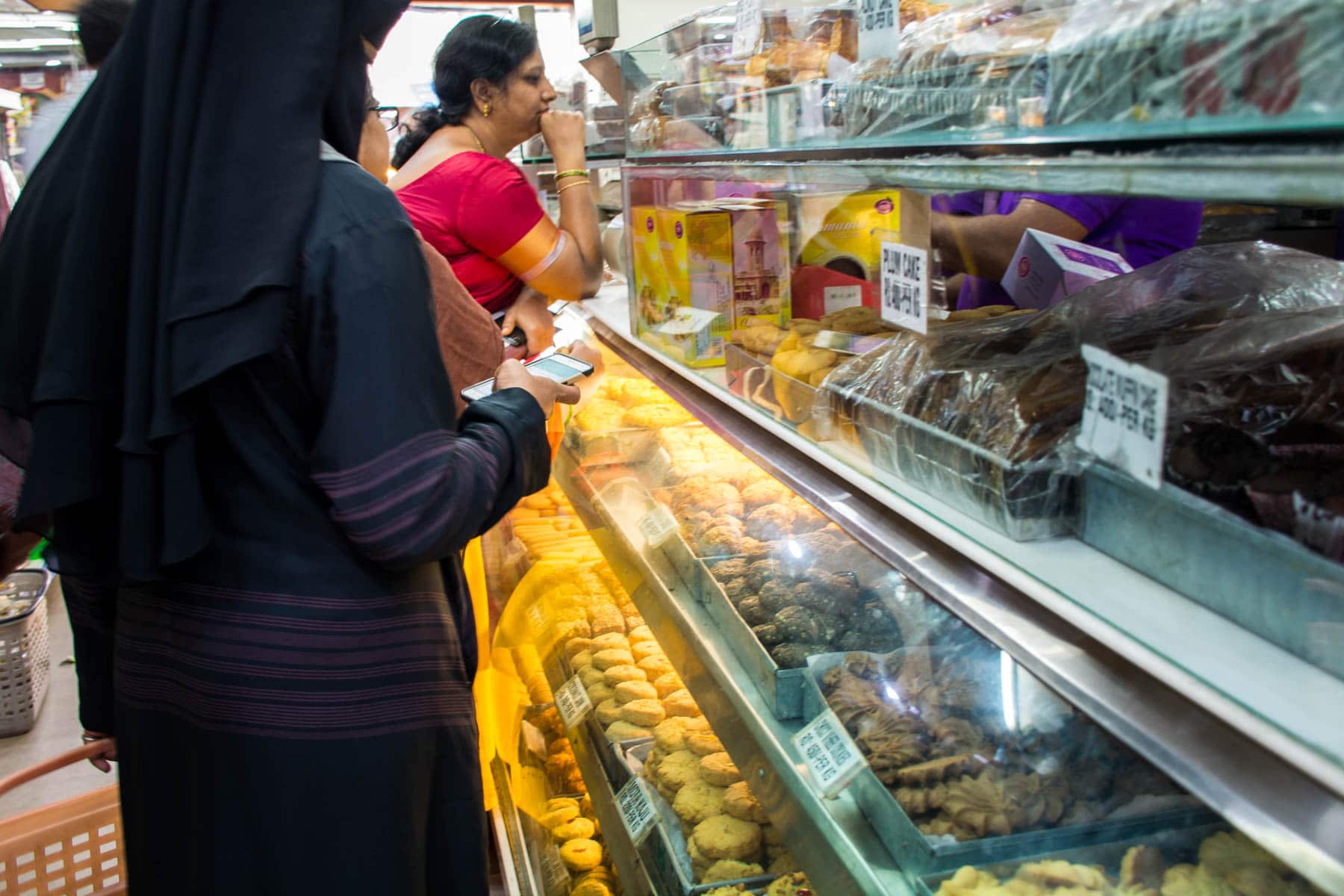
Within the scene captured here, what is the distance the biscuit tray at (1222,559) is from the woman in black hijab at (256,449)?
0.78 metres

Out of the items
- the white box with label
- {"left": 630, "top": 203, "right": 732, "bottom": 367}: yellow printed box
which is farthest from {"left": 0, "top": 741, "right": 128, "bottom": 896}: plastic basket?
the white box with label

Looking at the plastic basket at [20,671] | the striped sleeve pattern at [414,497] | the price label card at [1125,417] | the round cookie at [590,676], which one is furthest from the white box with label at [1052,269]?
the plastic basket at [20,671]

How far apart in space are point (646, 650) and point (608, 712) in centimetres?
24

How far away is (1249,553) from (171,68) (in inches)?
48.3

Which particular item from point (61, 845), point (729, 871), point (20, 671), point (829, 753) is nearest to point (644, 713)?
point (729, 871)

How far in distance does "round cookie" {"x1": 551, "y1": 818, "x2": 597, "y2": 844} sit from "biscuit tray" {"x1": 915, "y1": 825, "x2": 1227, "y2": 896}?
4.34ft

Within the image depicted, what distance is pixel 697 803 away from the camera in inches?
73.5

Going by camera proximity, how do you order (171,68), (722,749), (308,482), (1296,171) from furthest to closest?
(722,749) < (308,482) < (171,68) < (1296,171)

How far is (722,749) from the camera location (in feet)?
6.57

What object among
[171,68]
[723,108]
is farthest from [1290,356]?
[171,68]

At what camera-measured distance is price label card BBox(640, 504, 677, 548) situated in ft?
6.99

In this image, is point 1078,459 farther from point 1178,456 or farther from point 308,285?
point 308,285

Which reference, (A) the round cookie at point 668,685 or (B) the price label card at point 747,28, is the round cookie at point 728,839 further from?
(B) the price label card at point 747,28

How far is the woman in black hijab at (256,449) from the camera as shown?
1.18 meters
